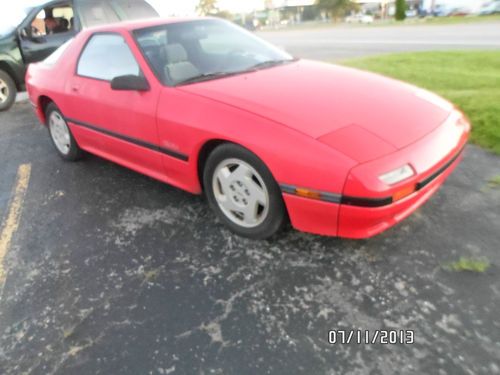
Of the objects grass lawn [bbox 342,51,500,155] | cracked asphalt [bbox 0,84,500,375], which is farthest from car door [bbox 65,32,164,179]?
grass lawn [bbox 342,51,500,155]

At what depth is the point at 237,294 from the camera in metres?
2.23

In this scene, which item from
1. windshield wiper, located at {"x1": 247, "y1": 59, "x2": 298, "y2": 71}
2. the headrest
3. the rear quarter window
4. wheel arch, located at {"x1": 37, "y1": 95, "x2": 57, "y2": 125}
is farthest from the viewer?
wheel arch, located at {"x1": 37, "y1": 95, "x2": 57, "y2": 125}

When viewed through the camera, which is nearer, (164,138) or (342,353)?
(342,353)

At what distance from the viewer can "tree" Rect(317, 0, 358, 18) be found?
209 ft

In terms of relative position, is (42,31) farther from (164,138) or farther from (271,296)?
(271,296)

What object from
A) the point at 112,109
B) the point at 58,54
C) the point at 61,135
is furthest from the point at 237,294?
the point at 58,54

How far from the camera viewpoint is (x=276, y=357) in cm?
183

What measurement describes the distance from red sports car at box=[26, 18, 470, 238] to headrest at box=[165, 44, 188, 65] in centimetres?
1

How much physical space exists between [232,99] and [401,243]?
1.36 meters

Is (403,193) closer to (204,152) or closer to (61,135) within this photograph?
(204,152)

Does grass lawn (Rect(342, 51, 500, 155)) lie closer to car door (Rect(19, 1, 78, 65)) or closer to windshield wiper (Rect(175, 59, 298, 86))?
windshield wiper (Rect(175, 59, 298, 86))

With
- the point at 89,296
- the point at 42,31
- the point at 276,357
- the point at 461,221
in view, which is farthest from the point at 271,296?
the point at 42,31

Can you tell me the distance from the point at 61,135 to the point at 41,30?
389cm

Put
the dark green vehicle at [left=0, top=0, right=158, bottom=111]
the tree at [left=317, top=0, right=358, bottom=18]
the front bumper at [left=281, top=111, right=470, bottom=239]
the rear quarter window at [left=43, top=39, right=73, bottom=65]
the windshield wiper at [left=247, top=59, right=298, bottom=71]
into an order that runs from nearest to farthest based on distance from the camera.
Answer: the front bumper at [left=281, top=111, right=470, bottom=239]
the windshield wiper at [left=247, top=59, right=298, bottom=71]
the rear quarter window at [left=43, top=39, right=73, bottom=65]
the dark green vehicle at [left=0, top=0, right=158, bottom=111]
the tree at [left=317, top=0, right=358, bottom=18]
